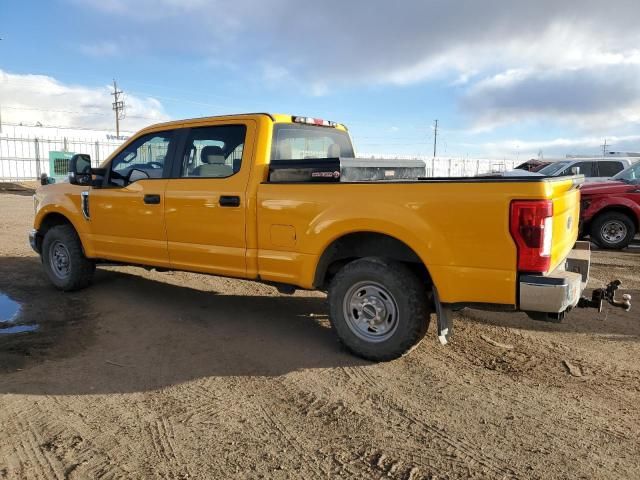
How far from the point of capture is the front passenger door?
17.3 feet

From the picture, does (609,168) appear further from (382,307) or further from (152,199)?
(152,199)

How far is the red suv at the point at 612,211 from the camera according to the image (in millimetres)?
9406

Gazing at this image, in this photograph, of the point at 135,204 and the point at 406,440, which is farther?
the point at 135,204

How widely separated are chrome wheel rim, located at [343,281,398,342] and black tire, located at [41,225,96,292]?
3785mm

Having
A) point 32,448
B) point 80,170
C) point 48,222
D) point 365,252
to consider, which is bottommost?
point 32,448

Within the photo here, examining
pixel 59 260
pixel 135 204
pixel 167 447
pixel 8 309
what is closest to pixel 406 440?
pixel 167 447

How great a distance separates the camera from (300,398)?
137 inches

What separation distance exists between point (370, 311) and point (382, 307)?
109 millimetres

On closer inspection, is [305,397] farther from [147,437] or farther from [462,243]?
[462,243]

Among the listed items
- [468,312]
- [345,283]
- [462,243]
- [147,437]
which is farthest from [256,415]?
[468,312]

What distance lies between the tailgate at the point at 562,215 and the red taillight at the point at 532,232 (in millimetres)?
119

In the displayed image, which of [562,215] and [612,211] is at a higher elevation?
[562,215]

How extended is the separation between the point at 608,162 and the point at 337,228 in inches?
485

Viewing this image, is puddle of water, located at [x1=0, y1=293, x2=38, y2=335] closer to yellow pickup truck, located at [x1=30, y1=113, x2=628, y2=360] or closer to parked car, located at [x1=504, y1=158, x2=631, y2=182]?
yellow pickup truck, located at [x1=30, y1=113, x2=628, y2=360]
